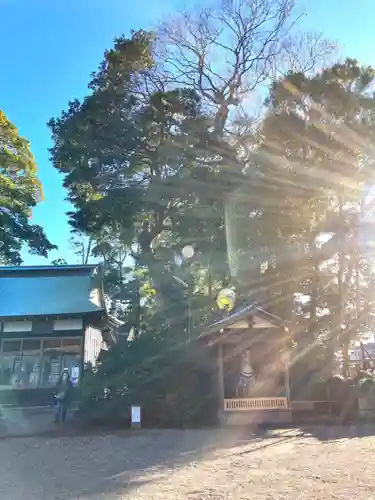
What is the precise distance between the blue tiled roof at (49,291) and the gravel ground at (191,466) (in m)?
7.29

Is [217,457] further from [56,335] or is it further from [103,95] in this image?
[103,95]

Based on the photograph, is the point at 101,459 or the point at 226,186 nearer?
the point at 101,459

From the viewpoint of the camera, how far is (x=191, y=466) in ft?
24.1

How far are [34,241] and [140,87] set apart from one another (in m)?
11.4

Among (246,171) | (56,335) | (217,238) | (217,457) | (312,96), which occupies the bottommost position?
(217,457)

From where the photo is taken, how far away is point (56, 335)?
54.5ft

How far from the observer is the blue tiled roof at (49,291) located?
16750 mm

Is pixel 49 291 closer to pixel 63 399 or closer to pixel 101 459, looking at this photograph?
pixel 63 399

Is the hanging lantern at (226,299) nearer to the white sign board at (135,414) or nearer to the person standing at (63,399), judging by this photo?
the white sign board at (135,414)

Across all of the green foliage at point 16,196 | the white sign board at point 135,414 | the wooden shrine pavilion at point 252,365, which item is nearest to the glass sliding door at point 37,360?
the white sign board at point 135,414

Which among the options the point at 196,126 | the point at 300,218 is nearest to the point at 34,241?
the point at 196,126

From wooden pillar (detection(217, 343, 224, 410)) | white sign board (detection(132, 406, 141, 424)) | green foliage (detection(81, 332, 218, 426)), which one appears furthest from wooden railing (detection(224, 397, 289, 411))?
white sign board (detection(132, 406, 141, 424))

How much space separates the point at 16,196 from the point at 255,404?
708 inches

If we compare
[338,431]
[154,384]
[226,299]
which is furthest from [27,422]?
[338,431]
